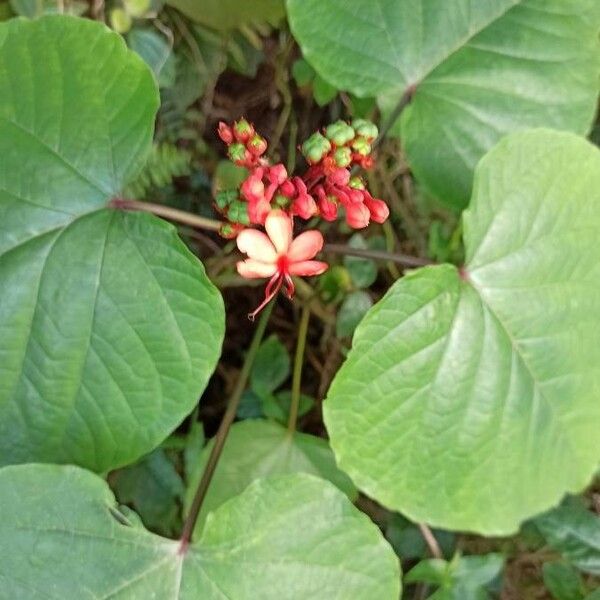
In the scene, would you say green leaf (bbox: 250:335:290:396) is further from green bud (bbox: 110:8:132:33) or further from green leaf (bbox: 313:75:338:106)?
green bud (bbox: 110:8:132:33)

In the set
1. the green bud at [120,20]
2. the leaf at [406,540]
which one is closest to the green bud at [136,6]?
the green bud at [120,20]

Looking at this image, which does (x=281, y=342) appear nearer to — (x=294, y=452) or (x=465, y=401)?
(x=294, y=452)

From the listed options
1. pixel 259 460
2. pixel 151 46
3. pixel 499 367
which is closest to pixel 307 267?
pixel 499 367

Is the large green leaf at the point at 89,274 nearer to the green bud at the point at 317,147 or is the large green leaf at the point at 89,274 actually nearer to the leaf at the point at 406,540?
the green bud at the point at 317,147

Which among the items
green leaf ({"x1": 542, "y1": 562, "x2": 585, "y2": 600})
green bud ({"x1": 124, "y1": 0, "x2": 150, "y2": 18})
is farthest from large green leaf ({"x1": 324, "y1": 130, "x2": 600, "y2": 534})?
green bud ({"x1": 124, "y1": 0, "x2": 150, "y2": 18})

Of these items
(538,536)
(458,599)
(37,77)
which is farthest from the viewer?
(538,536)

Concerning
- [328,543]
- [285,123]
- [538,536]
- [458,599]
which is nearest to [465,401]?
[328,543]
